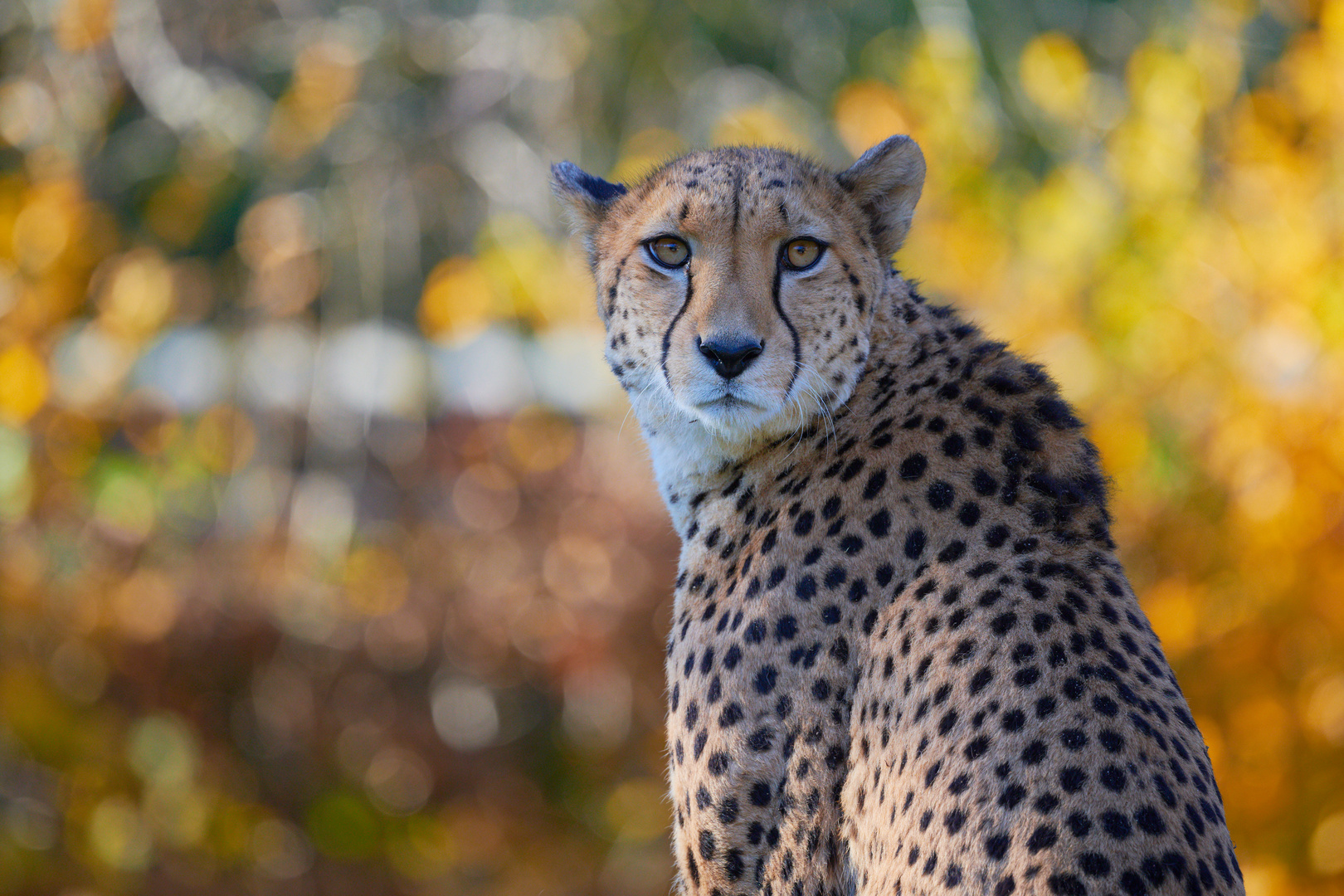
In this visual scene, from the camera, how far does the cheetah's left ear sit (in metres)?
2.78

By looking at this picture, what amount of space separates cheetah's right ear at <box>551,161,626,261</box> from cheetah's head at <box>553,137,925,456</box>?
0.22 meters

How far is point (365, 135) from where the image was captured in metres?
7.30

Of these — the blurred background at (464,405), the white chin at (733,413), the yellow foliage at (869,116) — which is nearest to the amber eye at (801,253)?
the white chin at (733,413)

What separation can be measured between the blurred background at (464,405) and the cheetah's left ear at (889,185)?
284 cm

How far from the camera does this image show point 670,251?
2656 millimetres

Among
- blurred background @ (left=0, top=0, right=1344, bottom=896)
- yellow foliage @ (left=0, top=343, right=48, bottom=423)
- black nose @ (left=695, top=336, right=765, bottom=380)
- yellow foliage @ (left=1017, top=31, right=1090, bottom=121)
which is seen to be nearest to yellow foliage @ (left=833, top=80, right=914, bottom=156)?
blurred background @ (left=0, top=0, right=1344, bottom=896)

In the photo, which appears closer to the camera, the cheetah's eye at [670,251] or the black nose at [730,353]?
the black nose at [730,353]

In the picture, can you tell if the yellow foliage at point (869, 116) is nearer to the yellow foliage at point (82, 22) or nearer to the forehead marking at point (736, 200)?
the forehead marking at point (736, 200)

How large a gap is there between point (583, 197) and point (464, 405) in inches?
176

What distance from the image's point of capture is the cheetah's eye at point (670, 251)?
2.63 m

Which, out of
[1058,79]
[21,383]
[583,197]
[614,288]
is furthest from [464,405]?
[614,288]

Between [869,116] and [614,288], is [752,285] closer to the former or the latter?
[614,288]

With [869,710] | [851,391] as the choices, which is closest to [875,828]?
[869,710]

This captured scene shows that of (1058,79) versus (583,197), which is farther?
(1058,79)
